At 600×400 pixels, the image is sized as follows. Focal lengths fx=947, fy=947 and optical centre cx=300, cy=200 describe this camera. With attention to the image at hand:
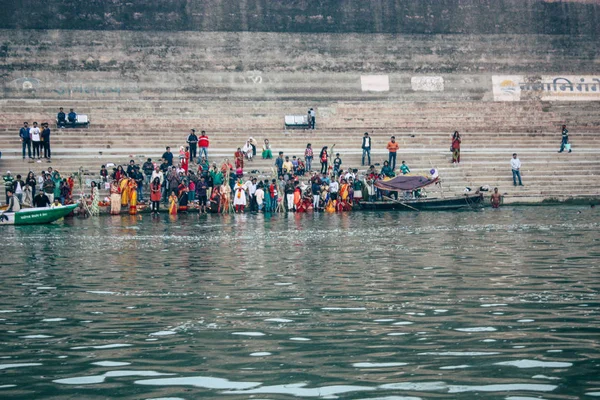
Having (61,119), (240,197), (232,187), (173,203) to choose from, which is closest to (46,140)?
(61,119)

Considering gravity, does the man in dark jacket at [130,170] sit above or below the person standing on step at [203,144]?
below

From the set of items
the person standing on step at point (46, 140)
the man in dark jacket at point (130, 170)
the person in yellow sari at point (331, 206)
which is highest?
the person standing on step at point (46, 140)

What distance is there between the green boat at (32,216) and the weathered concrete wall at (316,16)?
14.5m

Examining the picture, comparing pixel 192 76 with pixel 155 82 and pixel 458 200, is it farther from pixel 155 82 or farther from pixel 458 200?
pixel 458 200

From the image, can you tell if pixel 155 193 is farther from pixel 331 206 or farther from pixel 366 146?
pixel 366 146

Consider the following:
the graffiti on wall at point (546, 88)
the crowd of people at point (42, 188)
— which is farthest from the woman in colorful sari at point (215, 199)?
the graffiti on wall at point (546, 88)

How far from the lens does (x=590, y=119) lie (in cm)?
3766

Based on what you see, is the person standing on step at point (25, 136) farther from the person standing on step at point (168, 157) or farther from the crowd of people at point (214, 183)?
the person standing on step at point (168, 157)

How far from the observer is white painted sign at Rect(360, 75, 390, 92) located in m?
37.9

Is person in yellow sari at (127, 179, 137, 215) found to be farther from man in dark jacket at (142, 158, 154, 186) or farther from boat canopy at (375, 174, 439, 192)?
boat canopy at (375, 174, 439, 192)

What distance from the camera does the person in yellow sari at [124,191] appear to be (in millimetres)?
27078

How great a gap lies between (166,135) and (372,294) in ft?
74.8

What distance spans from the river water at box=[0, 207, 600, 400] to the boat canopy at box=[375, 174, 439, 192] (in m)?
9.30

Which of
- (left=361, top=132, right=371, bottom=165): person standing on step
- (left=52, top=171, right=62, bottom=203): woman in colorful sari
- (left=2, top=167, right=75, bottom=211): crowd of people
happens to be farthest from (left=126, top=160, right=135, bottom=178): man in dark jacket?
(left=361, top=132, right=371, bottom=165): person standing on step
